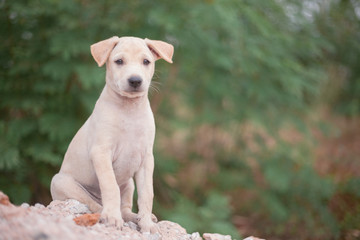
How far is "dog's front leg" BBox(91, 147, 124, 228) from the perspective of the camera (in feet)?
10.0

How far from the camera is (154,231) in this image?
3232 mm

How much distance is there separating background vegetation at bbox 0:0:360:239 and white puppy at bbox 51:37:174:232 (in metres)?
1.93

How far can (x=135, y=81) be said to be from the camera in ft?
10.3

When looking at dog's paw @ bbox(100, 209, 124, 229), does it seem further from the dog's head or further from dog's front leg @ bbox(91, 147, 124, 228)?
the dog's head

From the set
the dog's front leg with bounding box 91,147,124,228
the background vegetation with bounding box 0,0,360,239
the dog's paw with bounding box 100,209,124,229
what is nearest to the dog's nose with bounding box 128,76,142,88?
the dog's front leg with bounding box 91,147,124,228

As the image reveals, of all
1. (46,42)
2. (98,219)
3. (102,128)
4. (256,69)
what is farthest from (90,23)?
(98,219)

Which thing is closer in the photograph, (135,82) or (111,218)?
(111,218)

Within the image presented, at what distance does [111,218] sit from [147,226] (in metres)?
0.33

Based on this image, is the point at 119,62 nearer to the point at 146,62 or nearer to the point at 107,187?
the point at 146,62

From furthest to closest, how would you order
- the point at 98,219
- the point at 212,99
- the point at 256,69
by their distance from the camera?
1. the point at 212,99
2. the point at 256,69
3. the point at 98,219

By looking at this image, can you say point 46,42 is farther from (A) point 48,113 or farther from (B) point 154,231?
(B) point 154,231

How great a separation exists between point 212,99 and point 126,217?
182 inches

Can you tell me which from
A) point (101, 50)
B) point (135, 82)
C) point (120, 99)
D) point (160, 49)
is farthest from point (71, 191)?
point (160, 49)

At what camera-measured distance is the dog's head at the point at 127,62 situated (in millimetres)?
3188
